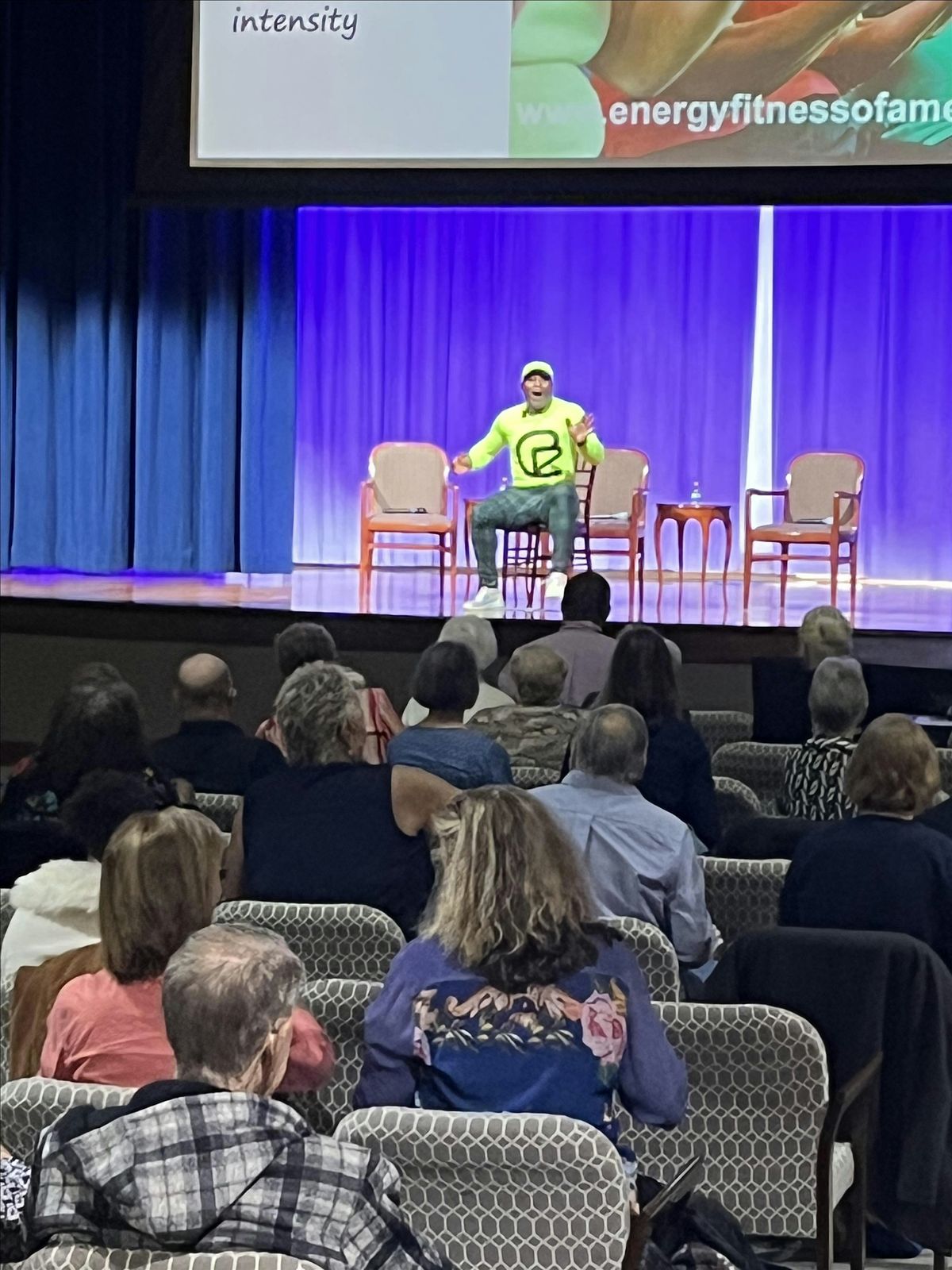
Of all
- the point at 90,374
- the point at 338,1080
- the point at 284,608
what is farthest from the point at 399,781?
the point at 90,374

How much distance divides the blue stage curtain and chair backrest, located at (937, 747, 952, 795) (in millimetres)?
6237

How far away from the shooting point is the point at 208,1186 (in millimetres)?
1694

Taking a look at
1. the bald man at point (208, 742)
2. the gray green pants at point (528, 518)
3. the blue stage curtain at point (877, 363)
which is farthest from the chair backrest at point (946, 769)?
the blue stage curtain at point (877, 363)

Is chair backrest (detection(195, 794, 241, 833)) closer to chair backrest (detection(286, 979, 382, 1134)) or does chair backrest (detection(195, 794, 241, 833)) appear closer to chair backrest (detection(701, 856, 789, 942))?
chair backrest (detection(701, 856, 789, 942))

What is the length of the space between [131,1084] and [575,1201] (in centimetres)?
65

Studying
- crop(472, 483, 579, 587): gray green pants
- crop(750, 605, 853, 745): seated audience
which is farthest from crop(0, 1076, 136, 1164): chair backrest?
crop(472, 483, 579, 587): gray green pants

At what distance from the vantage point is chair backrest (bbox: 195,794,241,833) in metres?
4.06

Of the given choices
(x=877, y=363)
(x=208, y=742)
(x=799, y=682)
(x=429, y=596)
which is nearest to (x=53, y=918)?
(x=208, y=742)

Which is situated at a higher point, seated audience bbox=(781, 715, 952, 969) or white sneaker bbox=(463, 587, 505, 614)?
white sneaker bbox=(463, 587, 505, 614)

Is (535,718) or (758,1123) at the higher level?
(535,718)

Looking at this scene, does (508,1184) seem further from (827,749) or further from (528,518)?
(528,518)

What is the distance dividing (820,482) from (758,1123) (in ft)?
23.2

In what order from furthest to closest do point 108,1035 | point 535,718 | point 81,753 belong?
point 535,718
point 81,753
point 108,1035

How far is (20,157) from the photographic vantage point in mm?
9852
